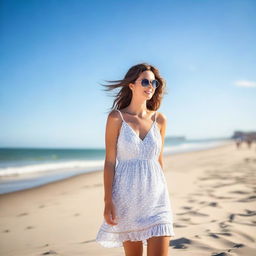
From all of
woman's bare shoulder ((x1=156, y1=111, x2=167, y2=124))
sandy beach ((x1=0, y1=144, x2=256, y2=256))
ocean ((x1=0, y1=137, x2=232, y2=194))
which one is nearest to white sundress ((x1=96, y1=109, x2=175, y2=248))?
woman's bare shoulder ((x1=156, y1=111, x2=167, y2=124))

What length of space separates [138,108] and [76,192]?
6.28 meters

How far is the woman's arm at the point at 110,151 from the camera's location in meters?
2.57

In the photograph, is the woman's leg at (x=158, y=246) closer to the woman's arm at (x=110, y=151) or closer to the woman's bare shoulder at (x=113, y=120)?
the woman's arm at (x=110, y=151)

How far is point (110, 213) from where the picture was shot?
2543 millimetres

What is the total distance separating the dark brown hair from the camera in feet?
9.53

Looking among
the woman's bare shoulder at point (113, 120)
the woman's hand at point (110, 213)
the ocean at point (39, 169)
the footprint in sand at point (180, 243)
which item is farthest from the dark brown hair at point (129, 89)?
the ocean at point (39, 169)

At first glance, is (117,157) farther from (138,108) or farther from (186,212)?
(186,212)

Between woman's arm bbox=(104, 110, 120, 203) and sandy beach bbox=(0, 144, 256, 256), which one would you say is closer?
woman's arm bbox=(104, 110, 120, 203)

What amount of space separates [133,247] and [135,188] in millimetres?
542

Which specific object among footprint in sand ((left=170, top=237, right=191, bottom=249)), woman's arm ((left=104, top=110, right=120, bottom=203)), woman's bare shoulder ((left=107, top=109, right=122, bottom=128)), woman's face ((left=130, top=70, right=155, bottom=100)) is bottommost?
footprint in sand ((left=170, top=237, right=191, bottom=249))

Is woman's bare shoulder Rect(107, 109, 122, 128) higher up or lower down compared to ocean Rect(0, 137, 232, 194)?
higher up

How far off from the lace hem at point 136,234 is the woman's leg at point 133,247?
0.20 feet

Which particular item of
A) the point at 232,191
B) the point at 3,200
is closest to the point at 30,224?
the point at 3,200

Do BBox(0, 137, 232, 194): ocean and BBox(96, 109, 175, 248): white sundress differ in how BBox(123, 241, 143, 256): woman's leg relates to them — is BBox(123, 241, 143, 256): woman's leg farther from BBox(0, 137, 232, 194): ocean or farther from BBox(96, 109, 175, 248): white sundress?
BBox(0, 137, 232, 194): ocean
